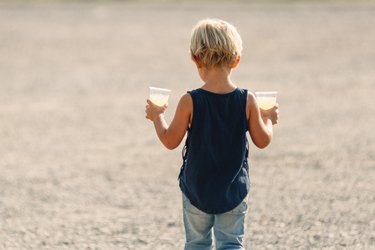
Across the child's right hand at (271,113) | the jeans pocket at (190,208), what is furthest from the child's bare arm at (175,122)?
the child's right hand at (271,113)

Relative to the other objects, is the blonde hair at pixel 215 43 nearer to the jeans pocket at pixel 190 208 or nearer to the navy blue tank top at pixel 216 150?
the navy blue tank top at pixel 216 150

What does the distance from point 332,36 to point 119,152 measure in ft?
43.1

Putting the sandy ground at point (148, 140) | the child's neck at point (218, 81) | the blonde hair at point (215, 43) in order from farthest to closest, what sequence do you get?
the sandy ground at point (148, 140) < the child's neck at point (218, 81) < the blonde hair at point (215, 43)

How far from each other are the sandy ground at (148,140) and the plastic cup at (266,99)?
5.66ft

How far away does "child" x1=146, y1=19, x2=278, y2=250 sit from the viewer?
4.55m

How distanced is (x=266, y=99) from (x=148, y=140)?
6628mm

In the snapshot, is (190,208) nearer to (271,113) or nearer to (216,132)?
(216,132)

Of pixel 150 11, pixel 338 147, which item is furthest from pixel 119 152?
pixel 150 11

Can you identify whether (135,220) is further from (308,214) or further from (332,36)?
(332,36)

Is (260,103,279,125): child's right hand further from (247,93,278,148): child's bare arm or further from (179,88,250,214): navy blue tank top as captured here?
(179,88,250,214): navy blue tank top

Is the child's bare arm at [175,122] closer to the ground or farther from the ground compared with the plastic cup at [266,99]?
closer to the ground

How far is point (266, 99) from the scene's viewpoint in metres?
4.72

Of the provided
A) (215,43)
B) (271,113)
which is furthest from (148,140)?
(215,43)

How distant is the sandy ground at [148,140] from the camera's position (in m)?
6.96
